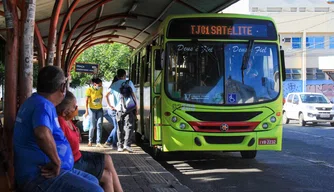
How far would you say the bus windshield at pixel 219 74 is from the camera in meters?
9.22

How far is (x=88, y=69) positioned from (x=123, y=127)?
12337 mm

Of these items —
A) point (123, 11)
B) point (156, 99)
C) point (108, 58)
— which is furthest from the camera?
point (108, 58)

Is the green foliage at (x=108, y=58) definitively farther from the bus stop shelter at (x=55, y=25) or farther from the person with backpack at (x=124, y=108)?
the person with backpack at (x=124, y=108)

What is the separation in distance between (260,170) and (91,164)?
5363 mm

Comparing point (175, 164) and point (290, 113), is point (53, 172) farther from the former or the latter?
point (290, 113)

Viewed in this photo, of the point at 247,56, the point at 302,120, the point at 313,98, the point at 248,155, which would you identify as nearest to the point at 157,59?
the point at 247,56

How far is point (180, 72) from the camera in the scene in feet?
30.6

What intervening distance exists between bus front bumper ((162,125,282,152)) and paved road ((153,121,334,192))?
51 centimetres

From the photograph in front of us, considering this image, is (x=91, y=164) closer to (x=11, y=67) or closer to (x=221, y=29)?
(x=11, y=67)

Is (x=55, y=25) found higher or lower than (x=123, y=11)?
lower

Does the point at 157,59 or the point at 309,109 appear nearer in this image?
the point at 157,59

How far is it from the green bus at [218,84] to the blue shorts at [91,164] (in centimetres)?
421

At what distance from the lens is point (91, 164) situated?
4770 millimetres

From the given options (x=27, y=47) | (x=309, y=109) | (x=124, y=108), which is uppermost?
(x=27, y=47)
